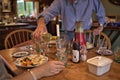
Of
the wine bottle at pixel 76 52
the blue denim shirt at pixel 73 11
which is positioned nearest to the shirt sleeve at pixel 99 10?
the blue denim shirt at pixel 73 11

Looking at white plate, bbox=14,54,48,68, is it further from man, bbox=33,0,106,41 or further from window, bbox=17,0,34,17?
window, bbox=17,0,34,17

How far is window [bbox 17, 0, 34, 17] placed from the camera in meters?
7.29

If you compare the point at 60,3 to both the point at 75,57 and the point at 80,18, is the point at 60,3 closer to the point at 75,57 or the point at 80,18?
the point at 80,18

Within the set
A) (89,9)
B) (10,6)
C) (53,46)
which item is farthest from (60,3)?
(10,6)

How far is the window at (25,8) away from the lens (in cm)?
729

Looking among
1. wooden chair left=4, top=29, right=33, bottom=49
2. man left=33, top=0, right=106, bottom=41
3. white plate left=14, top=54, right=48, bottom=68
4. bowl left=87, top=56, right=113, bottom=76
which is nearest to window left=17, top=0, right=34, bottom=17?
wooden chair left=4, top=29, right=33, bottom=49

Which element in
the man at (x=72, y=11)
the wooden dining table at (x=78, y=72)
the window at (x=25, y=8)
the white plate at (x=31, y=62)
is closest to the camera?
the wooden dining table at (x=78, y=72)

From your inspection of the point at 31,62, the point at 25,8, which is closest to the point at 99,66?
the point at 31,62

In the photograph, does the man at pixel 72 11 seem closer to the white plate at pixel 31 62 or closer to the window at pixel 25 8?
the white plate at pixel 31 62

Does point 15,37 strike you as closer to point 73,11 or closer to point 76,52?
point 73,11

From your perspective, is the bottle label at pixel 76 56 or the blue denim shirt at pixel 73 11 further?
the blue denim shirt at pixel 73 11

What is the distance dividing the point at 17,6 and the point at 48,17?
541cm

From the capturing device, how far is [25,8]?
296 inches

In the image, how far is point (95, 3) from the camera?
2018mm
